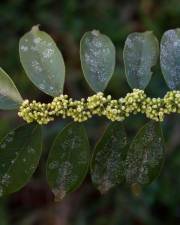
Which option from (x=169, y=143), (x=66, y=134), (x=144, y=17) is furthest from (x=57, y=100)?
(x=144, y=17)

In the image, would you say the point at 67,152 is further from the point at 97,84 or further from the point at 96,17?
the point at 96,17

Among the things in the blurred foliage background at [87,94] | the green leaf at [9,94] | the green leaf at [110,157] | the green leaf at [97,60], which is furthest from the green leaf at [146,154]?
A: the blurred foliage background at [87,94]

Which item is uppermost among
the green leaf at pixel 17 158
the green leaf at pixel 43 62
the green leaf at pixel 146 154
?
the green leaf at pixel 43 62

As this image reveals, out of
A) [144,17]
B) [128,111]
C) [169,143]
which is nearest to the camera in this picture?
[128,111]

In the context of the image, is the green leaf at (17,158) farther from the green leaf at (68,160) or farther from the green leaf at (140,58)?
the green leaf at (140,58)

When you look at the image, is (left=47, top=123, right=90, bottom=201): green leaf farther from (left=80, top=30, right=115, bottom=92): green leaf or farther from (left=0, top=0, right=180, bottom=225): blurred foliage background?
(left=0, top=0, right=180, bottom=225): blurred foliage background

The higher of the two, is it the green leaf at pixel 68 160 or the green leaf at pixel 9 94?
the green leaf at pixel 9 94

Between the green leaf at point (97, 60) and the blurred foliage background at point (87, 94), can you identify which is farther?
the blurred foliage background at point (87, 94)
